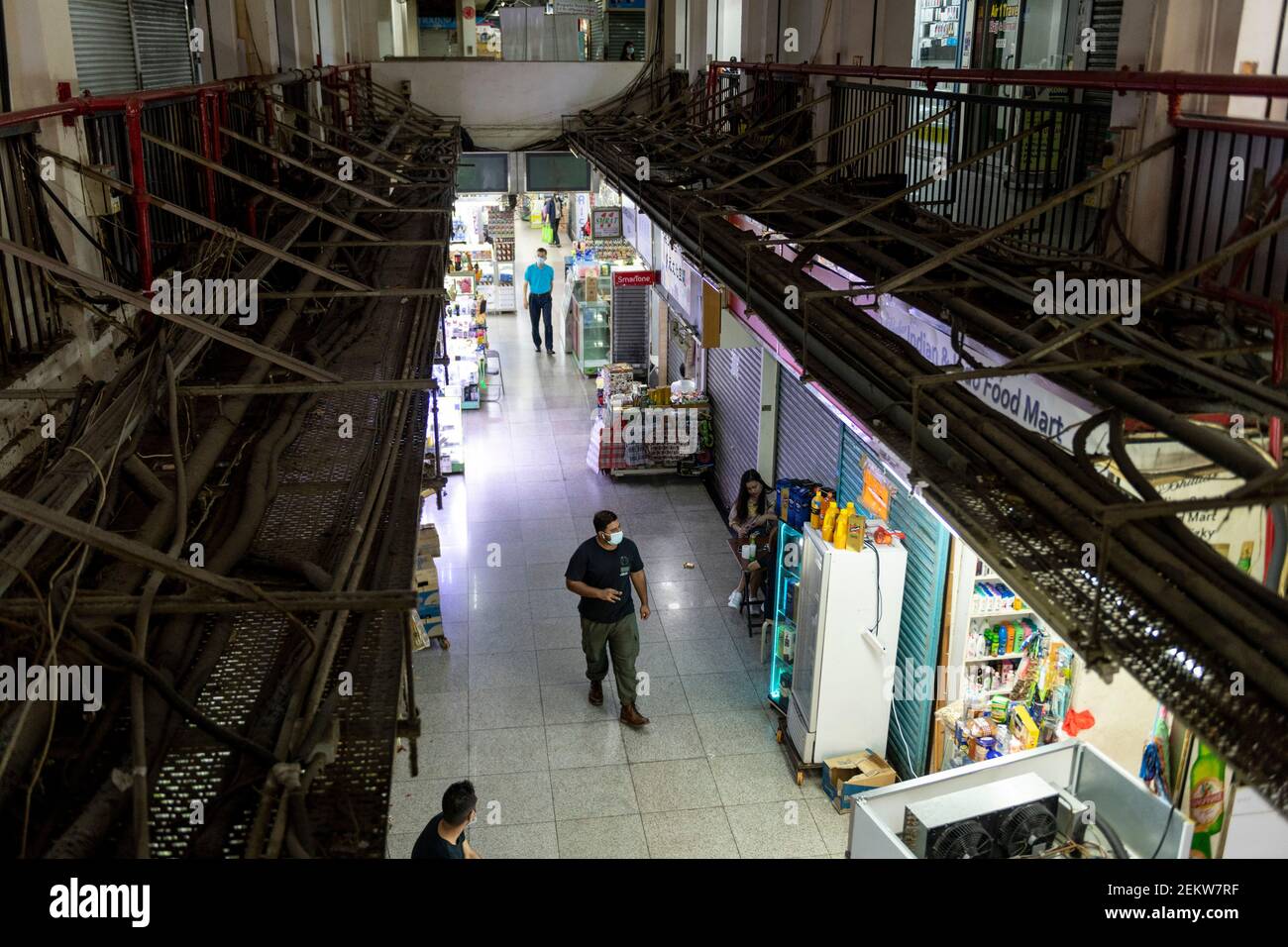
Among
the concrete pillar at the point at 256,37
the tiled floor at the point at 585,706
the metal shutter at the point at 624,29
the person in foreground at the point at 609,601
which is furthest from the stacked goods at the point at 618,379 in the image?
the metal shutter at the point at 624,29

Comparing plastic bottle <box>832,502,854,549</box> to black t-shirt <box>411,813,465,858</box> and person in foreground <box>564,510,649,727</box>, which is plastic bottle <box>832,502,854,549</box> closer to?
person in foreground <box>564,510,649,727</box>

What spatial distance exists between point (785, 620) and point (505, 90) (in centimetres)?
1098

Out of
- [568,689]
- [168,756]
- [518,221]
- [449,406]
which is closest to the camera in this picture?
[168,756]

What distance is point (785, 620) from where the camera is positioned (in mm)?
8664

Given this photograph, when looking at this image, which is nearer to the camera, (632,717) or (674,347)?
(632,717)

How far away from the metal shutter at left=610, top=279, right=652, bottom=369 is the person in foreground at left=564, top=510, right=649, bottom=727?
29.4ft

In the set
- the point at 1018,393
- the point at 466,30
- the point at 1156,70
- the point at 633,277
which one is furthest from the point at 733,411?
the point at 466,30

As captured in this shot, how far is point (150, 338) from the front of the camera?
420 centimetres

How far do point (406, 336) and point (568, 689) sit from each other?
14.2ft

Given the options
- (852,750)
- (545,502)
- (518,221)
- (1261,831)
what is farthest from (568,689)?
(518,221)

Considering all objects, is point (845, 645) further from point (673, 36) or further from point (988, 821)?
point (673, 36)

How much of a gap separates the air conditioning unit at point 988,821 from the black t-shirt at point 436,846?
203cm
